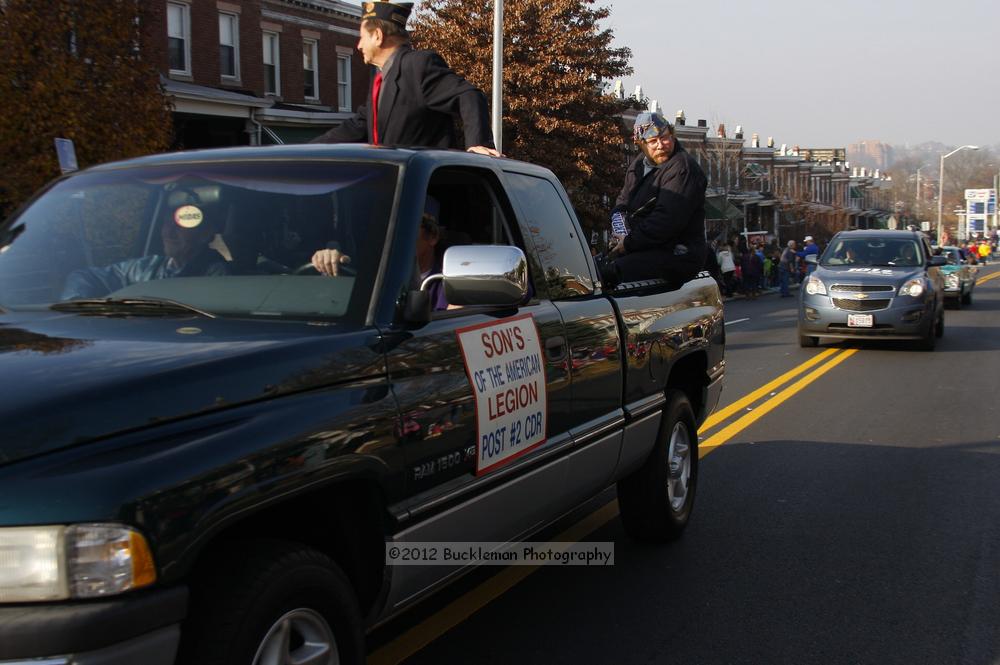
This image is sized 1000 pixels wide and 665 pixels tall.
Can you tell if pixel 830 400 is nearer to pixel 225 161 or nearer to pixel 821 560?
pixel 821 560

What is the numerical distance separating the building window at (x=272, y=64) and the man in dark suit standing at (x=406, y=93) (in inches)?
1050

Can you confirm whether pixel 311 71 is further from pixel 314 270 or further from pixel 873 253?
pixel 314 270

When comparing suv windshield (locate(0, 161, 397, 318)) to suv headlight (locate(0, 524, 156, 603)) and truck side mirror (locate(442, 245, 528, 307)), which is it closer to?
truck side mirror (locate(442, 245, 528, 307))

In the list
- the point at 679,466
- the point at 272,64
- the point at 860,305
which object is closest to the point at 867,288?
the point at 860,305

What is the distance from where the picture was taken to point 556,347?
4.16 m

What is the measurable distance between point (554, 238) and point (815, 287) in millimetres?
12059

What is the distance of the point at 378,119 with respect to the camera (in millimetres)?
5316

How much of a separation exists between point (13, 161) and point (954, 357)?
44.6 feet

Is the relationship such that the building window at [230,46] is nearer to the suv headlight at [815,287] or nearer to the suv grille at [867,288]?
the suv headlight at [815,287]

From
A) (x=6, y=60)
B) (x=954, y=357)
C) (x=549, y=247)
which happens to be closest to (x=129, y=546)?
(x=549, y=247)

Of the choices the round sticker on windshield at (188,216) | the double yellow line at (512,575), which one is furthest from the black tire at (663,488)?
the round sticker on windshield at (188,216)

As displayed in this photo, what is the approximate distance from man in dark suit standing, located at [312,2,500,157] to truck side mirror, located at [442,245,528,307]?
5.71 ft

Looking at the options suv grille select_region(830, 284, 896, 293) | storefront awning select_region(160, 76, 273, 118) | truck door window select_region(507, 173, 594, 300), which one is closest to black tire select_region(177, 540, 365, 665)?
truck door window select_region(507, 173, 594, 300)

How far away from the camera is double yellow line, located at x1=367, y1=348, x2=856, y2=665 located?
13.8 ft
